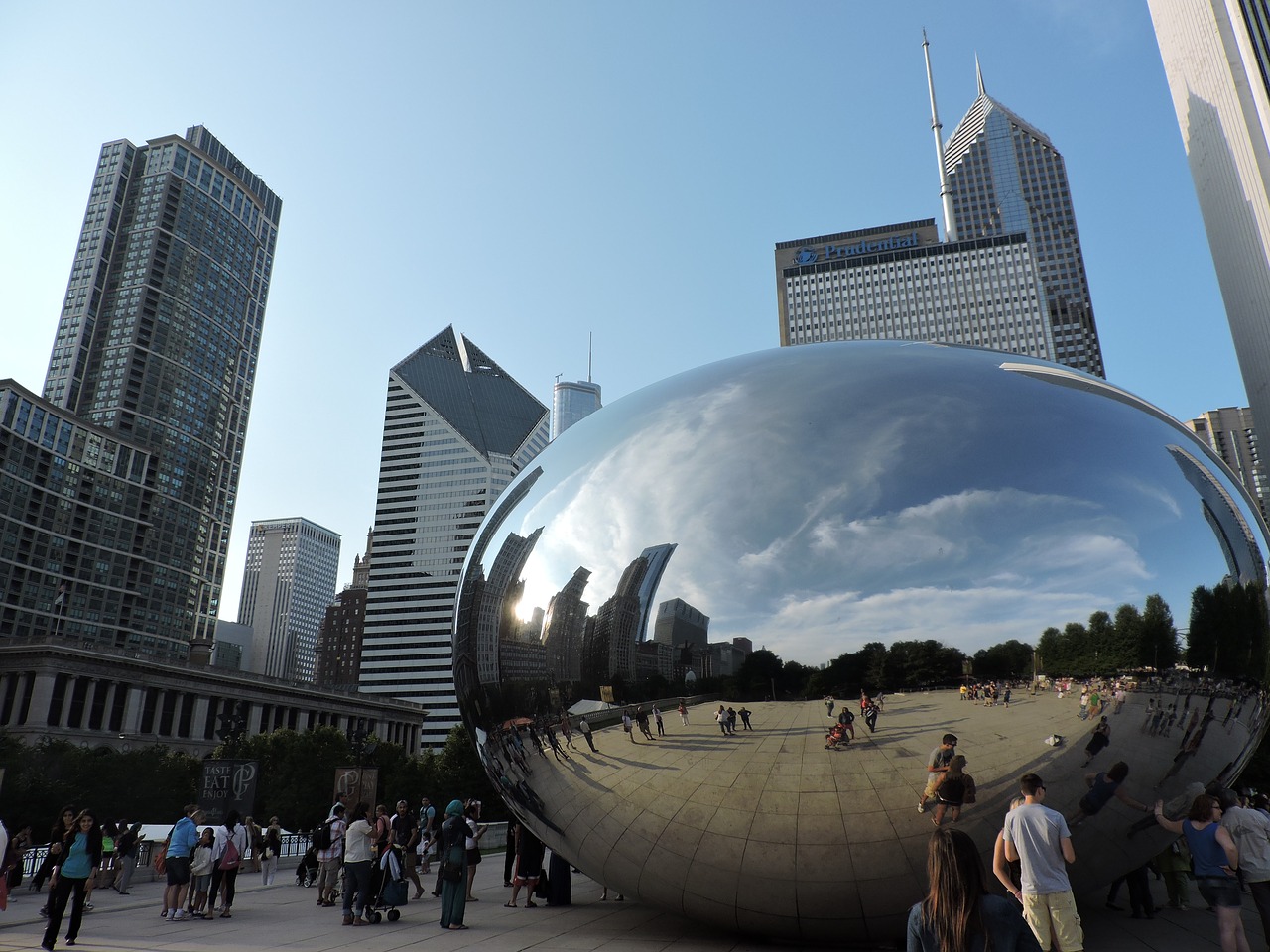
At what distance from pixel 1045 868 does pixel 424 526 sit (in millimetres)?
182729

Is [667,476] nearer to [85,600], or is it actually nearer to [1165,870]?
[1165,870]

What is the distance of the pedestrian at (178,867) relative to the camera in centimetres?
1170

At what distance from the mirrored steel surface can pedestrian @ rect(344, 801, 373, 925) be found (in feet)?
15.7

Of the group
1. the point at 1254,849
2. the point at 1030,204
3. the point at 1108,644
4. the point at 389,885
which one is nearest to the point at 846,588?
the point at 1108,644

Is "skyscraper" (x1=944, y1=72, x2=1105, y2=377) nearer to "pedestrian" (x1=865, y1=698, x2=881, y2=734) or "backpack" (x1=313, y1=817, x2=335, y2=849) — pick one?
"backpack" (x1=313, y1=817, x2=335, y2=849)

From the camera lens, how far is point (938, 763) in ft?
17.4

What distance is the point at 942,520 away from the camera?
5418 mm

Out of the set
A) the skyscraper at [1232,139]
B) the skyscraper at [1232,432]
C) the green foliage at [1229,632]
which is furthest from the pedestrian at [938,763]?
the skyscraper at [1232,432]

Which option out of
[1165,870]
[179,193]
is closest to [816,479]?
[1165,870]

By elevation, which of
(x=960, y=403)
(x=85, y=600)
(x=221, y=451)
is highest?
(x=221, y=451)

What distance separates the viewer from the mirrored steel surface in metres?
5.36

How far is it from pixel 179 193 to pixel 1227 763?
648 feet

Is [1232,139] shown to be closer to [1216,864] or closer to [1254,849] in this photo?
[1254,849]

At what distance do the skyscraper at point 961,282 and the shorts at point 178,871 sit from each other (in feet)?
467
